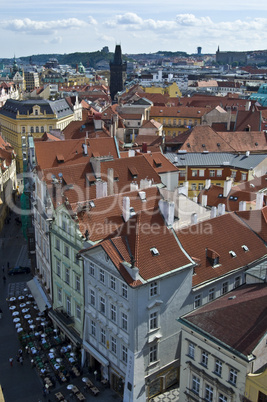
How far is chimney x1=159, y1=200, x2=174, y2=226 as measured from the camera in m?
39.7

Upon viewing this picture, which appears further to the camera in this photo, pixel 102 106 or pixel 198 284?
pixel 102 106

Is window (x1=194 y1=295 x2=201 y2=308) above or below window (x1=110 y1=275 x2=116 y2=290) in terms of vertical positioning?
below

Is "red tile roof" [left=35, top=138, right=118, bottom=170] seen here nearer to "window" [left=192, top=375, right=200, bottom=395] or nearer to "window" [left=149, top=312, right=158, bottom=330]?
"window" [left=149, top=312, right=158, bottom=330]

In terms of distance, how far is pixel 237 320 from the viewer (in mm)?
30734

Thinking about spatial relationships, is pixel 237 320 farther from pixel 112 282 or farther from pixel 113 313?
pixel 113 313

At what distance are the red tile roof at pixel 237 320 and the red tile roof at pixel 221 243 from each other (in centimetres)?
690

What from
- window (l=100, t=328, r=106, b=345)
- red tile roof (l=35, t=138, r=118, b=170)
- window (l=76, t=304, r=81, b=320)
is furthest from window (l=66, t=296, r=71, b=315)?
red tile roof (l=35, t=138, r=118, b=170)

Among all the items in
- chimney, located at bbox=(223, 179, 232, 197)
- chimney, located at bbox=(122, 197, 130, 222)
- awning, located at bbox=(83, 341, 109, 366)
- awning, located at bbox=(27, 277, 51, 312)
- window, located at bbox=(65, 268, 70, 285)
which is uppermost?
chimney, located at bbox=(122, 197, 130, 222)

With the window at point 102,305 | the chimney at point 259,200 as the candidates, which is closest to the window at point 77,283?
the window at point 102,305

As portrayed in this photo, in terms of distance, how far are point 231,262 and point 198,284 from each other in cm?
444

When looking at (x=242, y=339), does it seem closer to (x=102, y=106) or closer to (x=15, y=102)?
(x=15, y=102)

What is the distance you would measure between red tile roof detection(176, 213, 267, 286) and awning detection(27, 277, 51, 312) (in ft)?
67.6

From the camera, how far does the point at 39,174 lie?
56031mm

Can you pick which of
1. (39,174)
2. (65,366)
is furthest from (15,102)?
(65,366)
